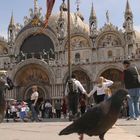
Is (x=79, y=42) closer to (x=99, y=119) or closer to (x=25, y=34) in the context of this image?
(x=25, y=34)

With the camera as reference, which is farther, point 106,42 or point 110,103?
point 106,42

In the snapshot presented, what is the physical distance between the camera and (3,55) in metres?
48.2

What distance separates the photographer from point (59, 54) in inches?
1784

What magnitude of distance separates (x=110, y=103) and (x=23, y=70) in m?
39.4

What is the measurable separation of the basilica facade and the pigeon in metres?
35.4

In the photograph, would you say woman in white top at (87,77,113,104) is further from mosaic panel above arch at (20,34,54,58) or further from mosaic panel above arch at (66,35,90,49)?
mosaic panel above arch at (20,34,54,58)

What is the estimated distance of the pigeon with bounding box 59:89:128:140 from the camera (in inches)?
219

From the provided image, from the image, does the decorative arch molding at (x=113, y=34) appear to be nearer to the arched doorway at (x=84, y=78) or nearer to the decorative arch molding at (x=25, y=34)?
the arched doorway at (x=84, y=78)

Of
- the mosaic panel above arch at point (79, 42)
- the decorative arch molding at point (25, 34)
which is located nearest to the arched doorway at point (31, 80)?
the decorative arch molding at point (25, 34)

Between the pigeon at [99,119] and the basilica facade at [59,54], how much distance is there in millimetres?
35444

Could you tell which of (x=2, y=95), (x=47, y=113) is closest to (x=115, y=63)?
(x=47, y=113)

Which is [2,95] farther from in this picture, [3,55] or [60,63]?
[3,55]

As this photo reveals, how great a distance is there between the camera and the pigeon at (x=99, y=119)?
219 inches

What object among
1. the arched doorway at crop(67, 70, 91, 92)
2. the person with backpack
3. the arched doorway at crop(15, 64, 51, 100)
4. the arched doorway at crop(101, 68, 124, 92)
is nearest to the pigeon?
the person with backpack
